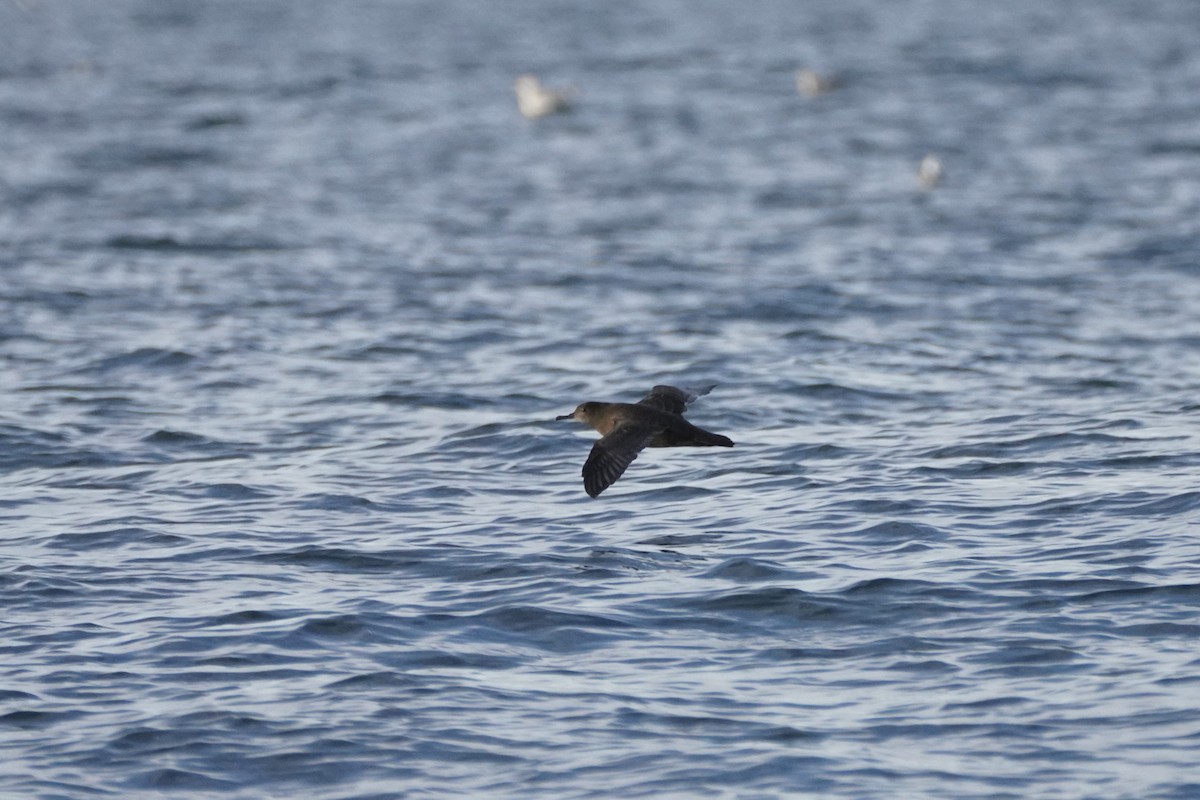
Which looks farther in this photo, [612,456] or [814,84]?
[814,84]

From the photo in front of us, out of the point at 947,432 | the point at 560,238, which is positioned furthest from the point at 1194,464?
the point at 560,238

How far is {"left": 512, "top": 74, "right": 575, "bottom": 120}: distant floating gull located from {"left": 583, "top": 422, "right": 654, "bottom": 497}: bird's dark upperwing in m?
22.8

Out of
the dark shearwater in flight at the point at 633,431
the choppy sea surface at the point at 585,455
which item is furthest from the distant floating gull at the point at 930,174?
the dark shearwater in flight at the point at 633,431

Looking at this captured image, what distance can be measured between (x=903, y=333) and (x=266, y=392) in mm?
6160

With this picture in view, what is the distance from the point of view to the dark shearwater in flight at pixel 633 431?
35.7 feet

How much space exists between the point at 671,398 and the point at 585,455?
1.19 m

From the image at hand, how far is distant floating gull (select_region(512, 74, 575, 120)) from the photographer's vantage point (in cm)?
3353

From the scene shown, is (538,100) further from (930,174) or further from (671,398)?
(671,398)

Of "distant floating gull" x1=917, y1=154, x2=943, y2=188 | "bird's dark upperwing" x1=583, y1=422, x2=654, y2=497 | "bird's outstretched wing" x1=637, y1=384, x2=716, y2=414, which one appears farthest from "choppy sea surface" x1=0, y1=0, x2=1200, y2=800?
"bird's outstretched wing" x1=637, y1=384, x2=716, y2=414

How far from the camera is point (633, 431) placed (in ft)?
37.4

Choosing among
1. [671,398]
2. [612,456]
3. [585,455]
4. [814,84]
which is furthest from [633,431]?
[814,84]

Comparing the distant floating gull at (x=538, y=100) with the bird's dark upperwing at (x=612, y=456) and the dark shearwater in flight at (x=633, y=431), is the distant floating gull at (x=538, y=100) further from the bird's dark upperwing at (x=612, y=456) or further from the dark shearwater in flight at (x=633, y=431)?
the bird's dark upperwing at (x=612, y=456)

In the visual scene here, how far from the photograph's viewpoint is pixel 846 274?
20.5 meters

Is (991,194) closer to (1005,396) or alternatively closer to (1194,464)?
(1005,396)
